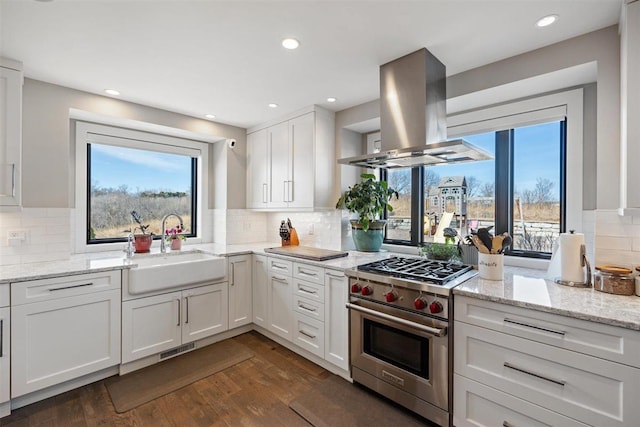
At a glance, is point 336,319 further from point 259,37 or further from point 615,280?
point 259,37

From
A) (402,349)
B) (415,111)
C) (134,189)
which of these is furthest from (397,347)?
(134,189)

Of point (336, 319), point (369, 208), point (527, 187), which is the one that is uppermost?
point (527, 187)

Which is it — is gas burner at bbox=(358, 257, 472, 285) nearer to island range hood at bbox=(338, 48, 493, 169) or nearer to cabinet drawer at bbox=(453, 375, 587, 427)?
cabinet drawer at bbox=(453, 375, 587, 427)

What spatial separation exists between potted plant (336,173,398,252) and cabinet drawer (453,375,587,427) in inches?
59.6

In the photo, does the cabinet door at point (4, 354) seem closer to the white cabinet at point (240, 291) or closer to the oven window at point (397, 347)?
the white cabinet at point (240, 291)

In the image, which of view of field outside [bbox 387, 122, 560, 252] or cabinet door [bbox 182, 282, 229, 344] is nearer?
view of field outside [bbox 387, 122, 560, 252]

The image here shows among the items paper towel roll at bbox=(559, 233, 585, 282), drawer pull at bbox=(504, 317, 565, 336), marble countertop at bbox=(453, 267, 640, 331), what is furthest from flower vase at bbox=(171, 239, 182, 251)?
paper towel roll at bbox=(559, 233, 585, 282)

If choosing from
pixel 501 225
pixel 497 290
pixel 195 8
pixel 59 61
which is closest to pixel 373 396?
pixel 497 290

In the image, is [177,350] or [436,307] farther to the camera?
[177,350]

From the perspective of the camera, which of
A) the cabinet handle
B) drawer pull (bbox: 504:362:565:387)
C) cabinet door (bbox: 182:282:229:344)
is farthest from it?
cabinet door (bbox: 182:282:229:344)

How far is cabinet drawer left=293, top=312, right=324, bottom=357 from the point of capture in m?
2.55

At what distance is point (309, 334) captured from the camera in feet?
8.68

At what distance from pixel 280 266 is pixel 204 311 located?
0.86 m

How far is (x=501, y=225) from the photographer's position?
252cm
